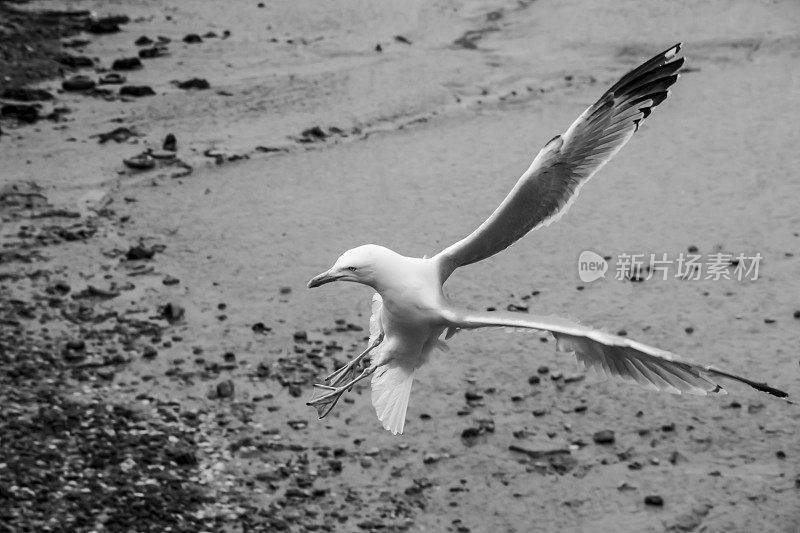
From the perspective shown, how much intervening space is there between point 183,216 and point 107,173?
0.77 metres

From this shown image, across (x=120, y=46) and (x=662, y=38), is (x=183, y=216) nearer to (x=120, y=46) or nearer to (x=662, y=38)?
(x=120, y=46)

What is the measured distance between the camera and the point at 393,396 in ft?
13.3

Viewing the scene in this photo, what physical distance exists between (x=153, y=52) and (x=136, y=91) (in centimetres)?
62

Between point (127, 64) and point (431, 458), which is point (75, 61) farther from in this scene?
point (431, 458)

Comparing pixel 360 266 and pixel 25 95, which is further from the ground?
pixel 360 266

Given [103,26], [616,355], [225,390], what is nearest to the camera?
Result: [616,355]

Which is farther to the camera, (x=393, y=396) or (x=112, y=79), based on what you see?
(x=112, y=79)

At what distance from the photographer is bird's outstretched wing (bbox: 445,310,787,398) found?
3.25 meters

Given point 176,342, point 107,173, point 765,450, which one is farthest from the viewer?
point 107,173

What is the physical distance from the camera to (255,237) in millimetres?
7023

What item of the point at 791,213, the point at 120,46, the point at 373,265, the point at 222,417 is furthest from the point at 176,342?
the point at 120,46

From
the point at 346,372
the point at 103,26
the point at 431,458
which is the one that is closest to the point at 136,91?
the point at 103,26

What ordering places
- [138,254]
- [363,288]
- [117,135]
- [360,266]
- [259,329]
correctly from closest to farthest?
[360,266]
[259,329]
[363,288]
[138,254]
[117,135]

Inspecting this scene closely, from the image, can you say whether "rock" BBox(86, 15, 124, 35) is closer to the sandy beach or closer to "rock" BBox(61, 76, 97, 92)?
the sandy beach
